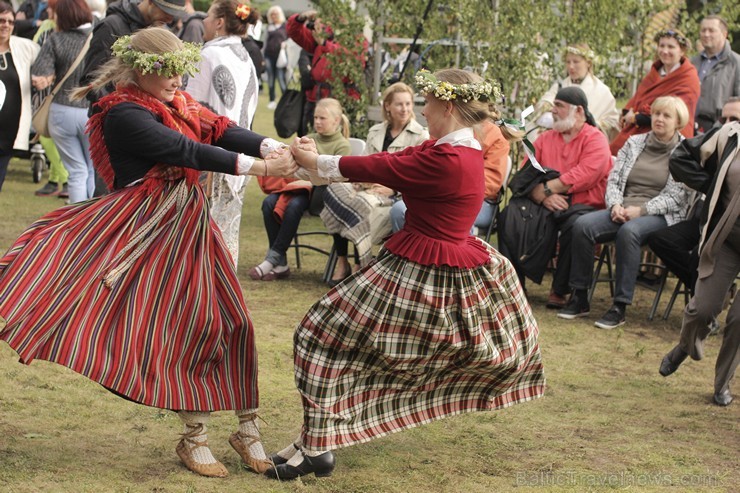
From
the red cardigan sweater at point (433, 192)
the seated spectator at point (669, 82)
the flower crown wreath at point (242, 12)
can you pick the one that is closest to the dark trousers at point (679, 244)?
the seated spectator at point (669, 82)

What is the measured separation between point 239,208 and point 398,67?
5.31 meters

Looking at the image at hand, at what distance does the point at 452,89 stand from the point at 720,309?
2223 millimetres

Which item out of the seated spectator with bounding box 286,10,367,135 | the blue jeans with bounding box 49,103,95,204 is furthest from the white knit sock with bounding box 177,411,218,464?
the seated spectator with bounding box 286,10,367,135

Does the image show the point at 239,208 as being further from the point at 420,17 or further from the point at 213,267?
the point at 420,17

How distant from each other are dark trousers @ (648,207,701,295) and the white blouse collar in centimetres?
346

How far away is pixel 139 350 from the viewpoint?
4047mm

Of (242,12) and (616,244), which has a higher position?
(242,12)

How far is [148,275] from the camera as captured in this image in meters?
4.11

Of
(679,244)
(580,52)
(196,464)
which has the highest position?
(580,52)

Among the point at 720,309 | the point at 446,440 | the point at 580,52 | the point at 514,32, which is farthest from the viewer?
the point at 514,32

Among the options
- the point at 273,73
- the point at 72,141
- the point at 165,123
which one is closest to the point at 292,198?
the point at 72,141

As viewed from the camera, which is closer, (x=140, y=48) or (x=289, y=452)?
(x=140, y=48)

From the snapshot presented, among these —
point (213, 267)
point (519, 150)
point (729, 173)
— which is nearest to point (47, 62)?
point (519, 150)

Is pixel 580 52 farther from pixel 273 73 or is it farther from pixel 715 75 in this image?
pixel 273 73
